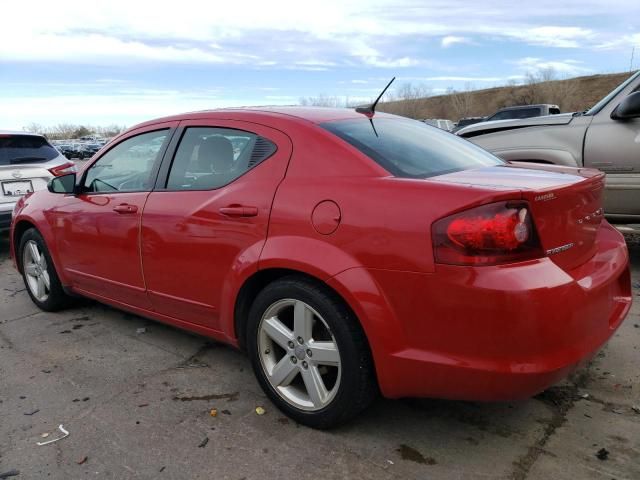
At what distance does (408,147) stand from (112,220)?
2016mm

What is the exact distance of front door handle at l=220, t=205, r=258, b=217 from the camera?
2739mm

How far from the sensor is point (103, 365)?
11.6 feet

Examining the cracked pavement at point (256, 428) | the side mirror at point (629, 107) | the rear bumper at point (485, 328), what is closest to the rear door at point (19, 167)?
the cracked pavement at point (256, 428)

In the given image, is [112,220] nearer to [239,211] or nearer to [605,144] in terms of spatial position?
[239,211]

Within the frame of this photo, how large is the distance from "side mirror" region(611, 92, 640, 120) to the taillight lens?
3457mm

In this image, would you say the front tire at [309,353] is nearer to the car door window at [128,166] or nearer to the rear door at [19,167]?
the car door window at [128,166]

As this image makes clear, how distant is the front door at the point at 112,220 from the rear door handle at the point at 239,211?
81 cm

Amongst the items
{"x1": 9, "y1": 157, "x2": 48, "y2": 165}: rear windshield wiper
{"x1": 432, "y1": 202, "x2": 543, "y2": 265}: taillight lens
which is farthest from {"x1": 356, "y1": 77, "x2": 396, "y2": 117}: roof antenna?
{"x1": 9, "y1": 157, "x2": 48, "y2": 165}: rear windshield wiper

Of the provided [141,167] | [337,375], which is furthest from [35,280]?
[337,375]

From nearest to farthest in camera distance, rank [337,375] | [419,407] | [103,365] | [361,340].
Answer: [361,340] < [337,375] < [419,407] < [103,365]

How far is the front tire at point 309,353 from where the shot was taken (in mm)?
2412

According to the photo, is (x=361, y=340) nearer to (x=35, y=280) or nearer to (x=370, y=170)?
(x=370, y=170)

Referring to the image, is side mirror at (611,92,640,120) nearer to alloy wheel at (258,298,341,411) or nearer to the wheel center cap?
alloy wheel at (258,298,341,411)

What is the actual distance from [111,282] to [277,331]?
163cm
